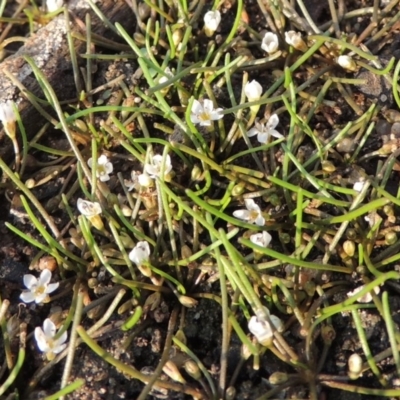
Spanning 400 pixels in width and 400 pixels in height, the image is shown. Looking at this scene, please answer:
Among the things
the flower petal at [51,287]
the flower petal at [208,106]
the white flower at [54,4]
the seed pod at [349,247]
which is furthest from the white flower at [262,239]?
the white flower at [54,4]

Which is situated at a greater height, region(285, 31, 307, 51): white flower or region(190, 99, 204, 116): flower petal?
region(190, 99, 204, 116): flower petal

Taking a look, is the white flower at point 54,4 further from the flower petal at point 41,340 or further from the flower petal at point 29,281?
the flower petal at point 41,340

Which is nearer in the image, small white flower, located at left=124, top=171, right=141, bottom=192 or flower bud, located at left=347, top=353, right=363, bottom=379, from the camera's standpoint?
flower bud, located at left=347, top=353, right=363, bottom=379

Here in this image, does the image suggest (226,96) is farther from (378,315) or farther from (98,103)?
(378,315)

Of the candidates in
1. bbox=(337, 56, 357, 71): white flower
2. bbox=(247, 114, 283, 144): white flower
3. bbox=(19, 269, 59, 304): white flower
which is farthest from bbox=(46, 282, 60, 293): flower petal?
bbox=(337, 56, 357, 71): white flower

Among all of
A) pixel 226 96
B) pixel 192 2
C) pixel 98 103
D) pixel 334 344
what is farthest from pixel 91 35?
pixel 334 344

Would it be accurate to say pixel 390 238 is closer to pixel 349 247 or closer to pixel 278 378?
pixel 349 247

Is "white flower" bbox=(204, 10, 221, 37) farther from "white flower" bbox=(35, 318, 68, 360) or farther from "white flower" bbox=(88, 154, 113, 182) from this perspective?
Result: "white flower" bbox=(35, 318, 68, 360)

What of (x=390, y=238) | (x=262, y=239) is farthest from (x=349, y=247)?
(x=262, y=239)
